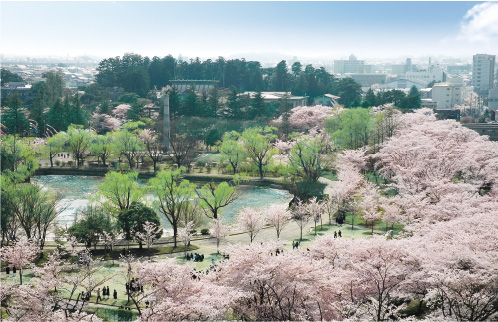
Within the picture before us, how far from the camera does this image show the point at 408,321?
13945mm

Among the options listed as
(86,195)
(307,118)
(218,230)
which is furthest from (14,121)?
(218,230)

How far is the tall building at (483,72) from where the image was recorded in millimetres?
118312

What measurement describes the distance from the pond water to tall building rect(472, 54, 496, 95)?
307 feet

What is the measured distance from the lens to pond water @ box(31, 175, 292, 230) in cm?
3228

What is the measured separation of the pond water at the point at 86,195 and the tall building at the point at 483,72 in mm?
93499

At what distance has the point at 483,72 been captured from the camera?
12131 centimetres

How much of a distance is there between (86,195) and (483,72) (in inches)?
4220

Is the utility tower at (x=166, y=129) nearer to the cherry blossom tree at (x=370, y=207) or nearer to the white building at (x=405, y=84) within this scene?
the cherry blossom tree at (x=370, y=207)

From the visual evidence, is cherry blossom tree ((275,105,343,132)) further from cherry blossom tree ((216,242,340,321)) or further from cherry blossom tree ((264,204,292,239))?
cherry blossom tree ((216,242,340,321))

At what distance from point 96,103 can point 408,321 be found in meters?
63.5

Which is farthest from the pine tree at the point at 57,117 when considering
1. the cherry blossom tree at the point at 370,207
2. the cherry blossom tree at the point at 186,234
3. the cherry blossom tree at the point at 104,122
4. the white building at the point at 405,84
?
the white building at the point at 405,84

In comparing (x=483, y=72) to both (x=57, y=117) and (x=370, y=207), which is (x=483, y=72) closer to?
(x=57, y=117)

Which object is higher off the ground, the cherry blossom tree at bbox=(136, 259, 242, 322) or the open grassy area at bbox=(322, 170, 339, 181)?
the cherry blossom tree at bbox=(136, 259, 242, 322)

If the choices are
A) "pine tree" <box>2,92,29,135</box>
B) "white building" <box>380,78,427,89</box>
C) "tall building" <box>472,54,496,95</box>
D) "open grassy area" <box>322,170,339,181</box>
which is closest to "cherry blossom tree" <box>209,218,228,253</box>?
"open grassy area" <box>322,170,339,181</box>
